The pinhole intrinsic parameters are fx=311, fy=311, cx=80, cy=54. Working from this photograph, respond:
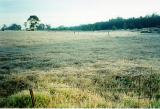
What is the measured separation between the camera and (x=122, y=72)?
19.5 m

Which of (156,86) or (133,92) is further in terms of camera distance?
(156,86)

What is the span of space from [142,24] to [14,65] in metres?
106

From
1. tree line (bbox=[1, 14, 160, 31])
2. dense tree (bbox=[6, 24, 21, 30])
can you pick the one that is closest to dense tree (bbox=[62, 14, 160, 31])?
tree line (bbox=[1, 14, 160, 31])

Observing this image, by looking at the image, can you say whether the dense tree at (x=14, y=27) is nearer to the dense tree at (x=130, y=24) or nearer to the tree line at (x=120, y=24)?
the tree line at (x=120, y=24)

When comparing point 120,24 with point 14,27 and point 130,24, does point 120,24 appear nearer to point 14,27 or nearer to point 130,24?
point 130,24

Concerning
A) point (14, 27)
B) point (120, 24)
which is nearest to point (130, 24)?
point (120, 24)

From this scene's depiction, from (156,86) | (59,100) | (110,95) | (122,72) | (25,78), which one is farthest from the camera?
(122,72)

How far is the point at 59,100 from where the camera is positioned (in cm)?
1105

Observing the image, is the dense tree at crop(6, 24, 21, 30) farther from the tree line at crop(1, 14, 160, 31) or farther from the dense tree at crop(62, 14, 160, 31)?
the dense tree at crop(62, 14, 160, 31)

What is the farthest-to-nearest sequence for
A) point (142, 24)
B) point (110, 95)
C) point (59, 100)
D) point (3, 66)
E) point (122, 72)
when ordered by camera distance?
point (142, 24), point (3, 66), point (122, 72), point (110, 95), point (59, 100)

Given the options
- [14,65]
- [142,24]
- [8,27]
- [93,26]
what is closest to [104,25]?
[93,26]

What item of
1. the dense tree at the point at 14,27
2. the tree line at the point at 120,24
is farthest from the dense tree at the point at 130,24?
the dense tree at the point at 14,27

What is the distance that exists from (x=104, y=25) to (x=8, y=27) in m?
48.0

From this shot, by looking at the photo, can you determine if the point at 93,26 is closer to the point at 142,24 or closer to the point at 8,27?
the point at 142,24
